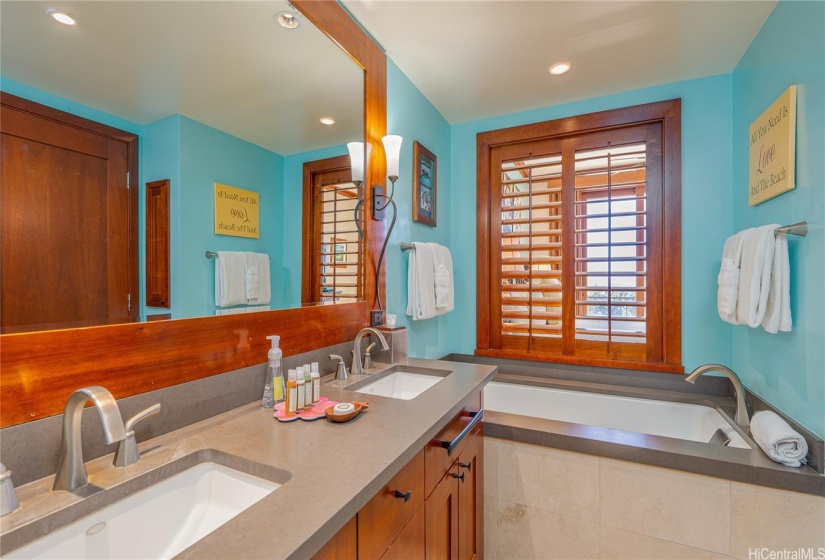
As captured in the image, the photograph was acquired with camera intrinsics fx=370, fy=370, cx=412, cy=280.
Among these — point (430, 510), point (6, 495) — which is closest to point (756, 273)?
point (430, 510)

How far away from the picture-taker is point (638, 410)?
2.19 meters

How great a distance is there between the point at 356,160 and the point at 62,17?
1.04m

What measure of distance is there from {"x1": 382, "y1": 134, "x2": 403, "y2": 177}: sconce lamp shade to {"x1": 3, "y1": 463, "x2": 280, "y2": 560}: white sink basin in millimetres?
1420

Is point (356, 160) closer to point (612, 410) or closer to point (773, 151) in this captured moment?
point (773, 151)

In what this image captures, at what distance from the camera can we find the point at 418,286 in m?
→ 2.13

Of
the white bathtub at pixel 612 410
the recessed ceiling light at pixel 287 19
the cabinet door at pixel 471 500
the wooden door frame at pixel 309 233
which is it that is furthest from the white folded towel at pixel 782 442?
the recessed ceiling light at pixel 287 19

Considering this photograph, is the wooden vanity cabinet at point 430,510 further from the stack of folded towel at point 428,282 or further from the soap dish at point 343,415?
the stack of folded towel at point 428,282

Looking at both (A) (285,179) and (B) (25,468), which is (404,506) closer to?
(B) (25,468)

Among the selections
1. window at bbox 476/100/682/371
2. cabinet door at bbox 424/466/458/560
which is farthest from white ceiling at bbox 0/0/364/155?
window at bbox 476/100/682/371

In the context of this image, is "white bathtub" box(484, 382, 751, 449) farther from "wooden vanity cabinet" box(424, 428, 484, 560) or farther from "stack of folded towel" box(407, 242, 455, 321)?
"wooden vanity cabinet" box(424, 428, 484, 560)

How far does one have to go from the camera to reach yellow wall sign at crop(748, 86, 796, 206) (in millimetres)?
1499

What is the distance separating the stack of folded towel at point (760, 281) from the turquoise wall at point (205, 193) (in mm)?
2004

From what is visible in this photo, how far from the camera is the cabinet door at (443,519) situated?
44.7 inches

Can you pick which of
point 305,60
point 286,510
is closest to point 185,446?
point 286,510
